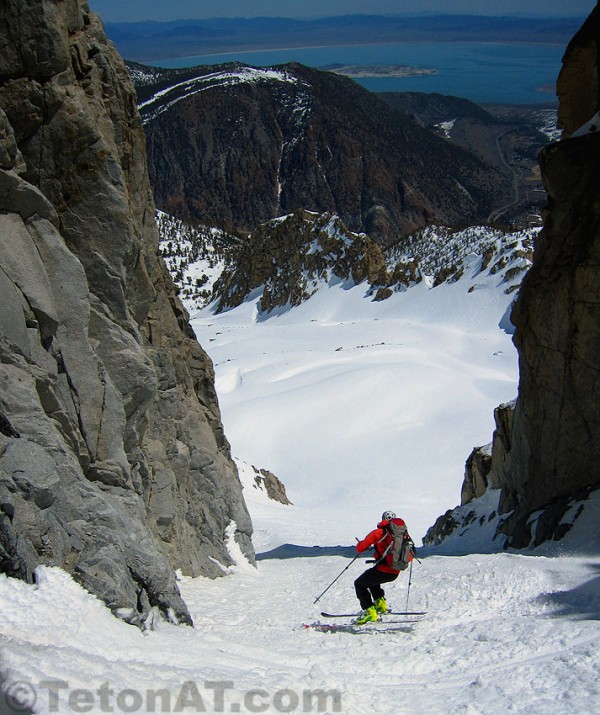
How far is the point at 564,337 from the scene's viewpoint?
14117 mm

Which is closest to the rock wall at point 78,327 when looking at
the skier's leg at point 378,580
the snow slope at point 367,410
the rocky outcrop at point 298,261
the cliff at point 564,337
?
the skier's leg at point 378,580

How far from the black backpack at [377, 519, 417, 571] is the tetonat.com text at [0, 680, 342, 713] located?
12.0ft

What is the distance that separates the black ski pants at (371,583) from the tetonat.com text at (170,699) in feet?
12.8

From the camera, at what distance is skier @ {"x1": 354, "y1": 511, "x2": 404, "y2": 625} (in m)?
9.32

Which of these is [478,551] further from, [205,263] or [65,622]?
[205,263]

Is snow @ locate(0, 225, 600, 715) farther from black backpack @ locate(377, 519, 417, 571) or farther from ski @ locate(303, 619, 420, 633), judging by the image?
black backpack @ locate(377, 519, 417, 571)

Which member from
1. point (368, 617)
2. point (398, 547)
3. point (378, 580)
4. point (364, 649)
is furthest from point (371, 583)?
point (364, 649)

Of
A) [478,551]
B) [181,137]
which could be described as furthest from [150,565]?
[181,137]

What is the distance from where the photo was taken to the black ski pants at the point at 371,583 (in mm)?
9461

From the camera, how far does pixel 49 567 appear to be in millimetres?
7094

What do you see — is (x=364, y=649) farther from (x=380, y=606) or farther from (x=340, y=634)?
(x=380, y=606)

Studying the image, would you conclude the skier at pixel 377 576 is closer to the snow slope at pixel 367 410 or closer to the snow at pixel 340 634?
the snow at pixel 340 634

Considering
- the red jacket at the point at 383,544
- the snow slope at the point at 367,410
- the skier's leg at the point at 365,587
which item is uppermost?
the red jacket at the point at 383,544

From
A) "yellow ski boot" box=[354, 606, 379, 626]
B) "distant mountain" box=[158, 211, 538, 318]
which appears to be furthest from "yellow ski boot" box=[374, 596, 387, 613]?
"distant mountain" box=[158, 211, 538, 318]
